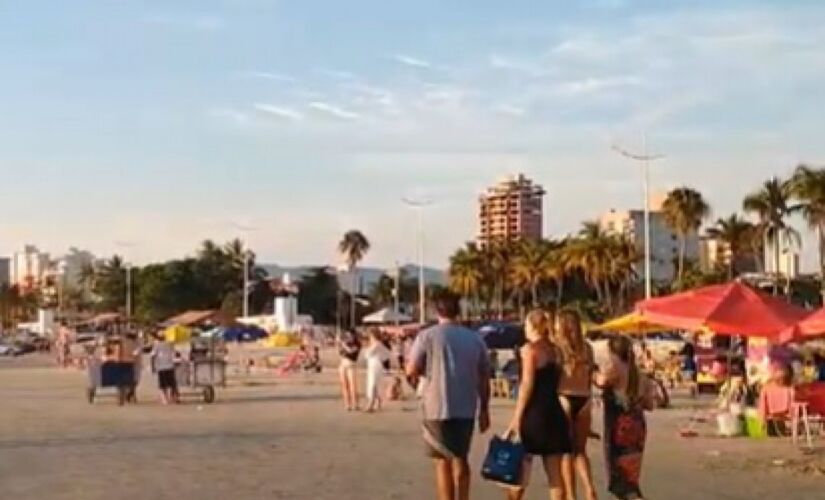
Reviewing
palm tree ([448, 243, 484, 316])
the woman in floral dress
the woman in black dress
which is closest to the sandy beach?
the woman in floral dress

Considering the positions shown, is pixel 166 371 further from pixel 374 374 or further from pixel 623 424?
pixel 623 424

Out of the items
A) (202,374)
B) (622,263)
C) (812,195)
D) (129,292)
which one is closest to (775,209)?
(812,195)

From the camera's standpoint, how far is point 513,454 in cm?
1098

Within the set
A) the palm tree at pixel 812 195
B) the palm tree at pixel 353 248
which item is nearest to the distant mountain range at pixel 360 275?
the palm tree at pixel 353 248

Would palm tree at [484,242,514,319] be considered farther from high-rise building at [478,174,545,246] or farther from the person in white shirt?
the person in white shirt

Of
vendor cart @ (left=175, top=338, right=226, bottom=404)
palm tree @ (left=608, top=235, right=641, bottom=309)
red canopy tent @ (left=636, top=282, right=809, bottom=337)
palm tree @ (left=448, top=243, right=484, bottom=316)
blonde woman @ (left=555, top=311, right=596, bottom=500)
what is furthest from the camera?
palm tree @ (left=448, top=243, right=484, bottom=316)

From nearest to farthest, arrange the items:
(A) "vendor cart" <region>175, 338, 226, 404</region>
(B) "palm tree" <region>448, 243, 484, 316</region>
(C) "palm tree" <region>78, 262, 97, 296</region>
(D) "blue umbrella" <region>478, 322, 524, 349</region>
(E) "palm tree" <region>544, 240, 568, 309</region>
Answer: (A) "vendor cart" <region>175, 338, 226, 404</region>
(D) "blue umbrella" <region>478, 322, 524, 349</region>
(E) "palm tree" <region>544, 240, 568, 309</region>
(B) "palm tree" <region>448, 243, 484, 316</region>
(C) "palm tree" <region>78, 262, 97, 296</region>

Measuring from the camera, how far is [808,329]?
19.5 meters

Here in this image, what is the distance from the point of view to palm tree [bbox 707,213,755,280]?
102188 millimetres

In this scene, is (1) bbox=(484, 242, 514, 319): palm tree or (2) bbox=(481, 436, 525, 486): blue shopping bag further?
(1) bbox=(484, 242, 514, 319): palm tree

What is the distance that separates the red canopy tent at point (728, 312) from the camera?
70.1 feet

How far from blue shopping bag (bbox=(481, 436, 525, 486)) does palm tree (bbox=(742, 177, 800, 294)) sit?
70.8m

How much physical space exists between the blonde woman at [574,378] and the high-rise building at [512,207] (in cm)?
16926

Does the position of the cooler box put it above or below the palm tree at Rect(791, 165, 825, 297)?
below
